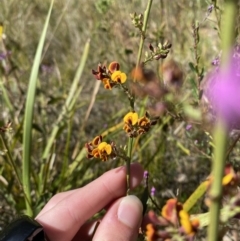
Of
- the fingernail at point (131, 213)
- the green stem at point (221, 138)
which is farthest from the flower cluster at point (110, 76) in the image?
the green stem at point (221, 138)

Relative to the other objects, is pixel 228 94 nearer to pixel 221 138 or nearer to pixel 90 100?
pixel 221 138

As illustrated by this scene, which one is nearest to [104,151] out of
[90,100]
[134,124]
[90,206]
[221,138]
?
[134,124]

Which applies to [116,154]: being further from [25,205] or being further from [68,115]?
[68,115]

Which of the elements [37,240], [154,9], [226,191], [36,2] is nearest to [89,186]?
[37,240]

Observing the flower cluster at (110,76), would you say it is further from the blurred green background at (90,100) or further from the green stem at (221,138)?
the green stem at (221,138)

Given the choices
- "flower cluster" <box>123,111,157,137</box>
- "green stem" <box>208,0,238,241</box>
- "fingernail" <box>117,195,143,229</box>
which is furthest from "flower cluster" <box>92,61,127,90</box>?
"green stem" <box>208,0,238,241</box>
